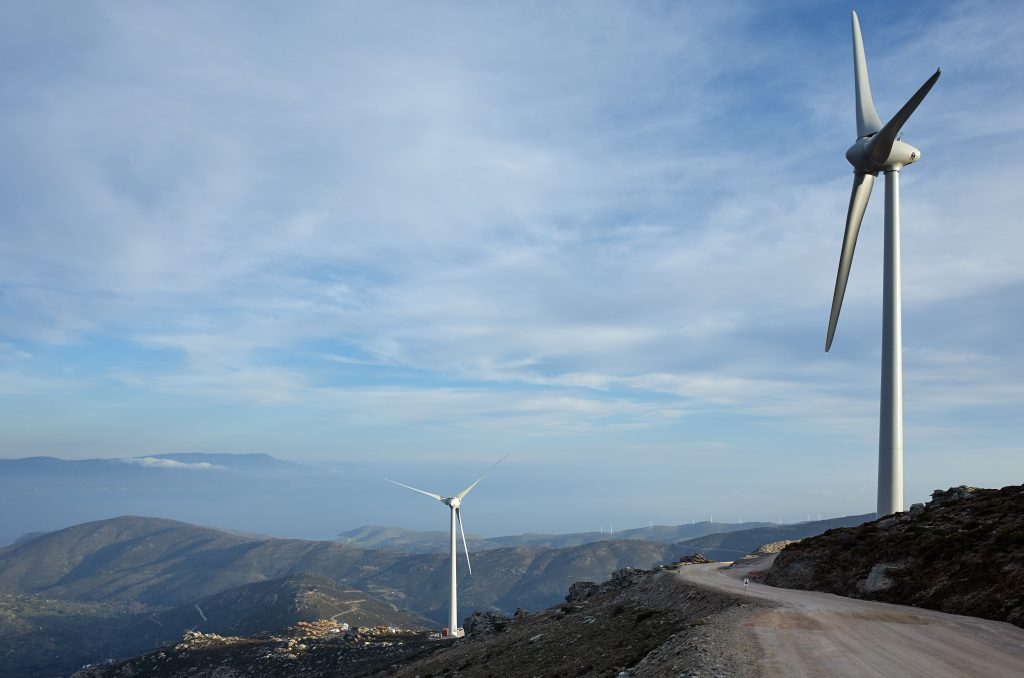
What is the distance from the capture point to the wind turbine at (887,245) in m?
62.2

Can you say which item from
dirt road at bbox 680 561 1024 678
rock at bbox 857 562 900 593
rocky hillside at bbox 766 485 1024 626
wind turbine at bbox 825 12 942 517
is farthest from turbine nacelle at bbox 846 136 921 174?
dirt road at bbox 680 561 1024 678

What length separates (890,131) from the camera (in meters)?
66.5

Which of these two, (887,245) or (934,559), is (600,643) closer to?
(934,559)

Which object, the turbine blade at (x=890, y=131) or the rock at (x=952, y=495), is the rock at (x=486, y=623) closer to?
the rock at (x=952, y=495)

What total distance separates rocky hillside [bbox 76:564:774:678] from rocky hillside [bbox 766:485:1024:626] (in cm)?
1199

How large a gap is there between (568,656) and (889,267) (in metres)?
44.4

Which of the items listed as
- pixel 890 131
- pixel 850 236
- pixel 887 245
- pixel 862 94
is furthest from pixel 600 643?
pixel 862 94

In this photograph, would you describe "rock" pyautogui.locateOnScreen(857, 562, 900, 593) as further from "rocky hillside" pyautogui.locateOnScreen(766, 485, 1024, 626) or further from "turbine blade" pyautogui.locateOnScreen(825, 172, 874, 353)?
"turbine blade" pyautogui.locateOnScreen(825, 172, 874, 353)

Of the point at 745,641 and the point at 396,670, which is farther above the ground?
the point at 745,641

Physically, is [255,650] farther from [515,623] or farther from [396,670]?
[515,623]

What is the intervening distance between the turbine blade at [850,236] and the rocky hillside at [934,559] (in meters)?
18.9

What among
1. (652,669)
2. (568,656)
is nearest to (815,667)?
(652,669)

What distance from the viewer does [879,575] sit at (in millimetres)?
54125

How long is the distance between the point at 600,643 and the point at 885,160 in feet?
170
